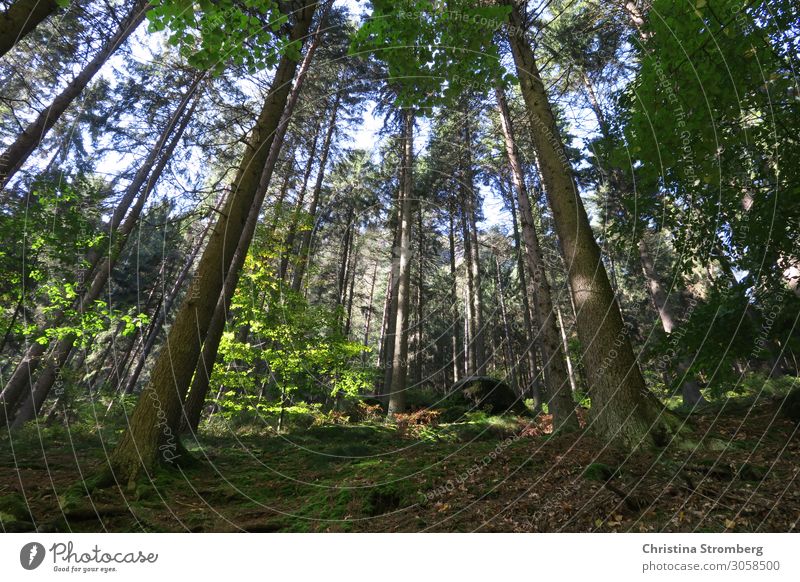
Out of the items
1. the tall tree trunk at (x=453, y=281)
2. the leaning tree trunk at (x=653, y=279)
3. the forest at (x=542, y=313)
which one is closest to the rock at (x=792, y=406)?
the forest at (x=542, y=313)

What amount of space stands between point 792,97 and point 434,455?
659 centimetres

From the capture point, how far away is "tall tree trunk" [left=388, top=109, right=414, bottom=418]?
1412 centimetres

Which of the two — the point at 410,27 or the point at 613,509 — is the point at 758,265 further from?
the point at 410,27

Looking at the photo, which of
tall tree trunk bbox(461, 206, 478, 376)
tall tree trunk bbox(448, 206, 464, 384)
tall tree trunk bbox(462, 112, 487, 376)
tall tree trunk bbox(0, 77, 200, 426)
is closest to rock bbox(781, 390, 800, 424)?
tall tree trunk bbox(0, 77, 200, 426)

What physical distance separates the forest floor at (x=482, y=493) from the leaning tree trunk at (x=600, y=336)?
0.34 m

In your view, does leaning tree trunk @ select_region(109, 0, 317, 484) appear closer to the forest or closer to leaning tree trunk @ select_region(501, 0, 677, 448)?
the forest

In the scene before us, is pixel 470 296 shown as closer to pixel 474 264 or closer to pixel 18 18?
pixel 474 264

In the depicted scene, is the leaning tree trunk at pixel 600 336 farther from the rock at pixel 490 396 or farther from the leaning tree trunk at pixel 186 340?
the rock at pixel 490 396

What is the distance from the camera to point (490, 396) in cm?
1581

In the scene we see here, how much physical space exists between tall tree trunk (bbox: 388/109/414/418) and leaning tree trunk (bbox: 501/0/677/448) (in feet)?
29.9
